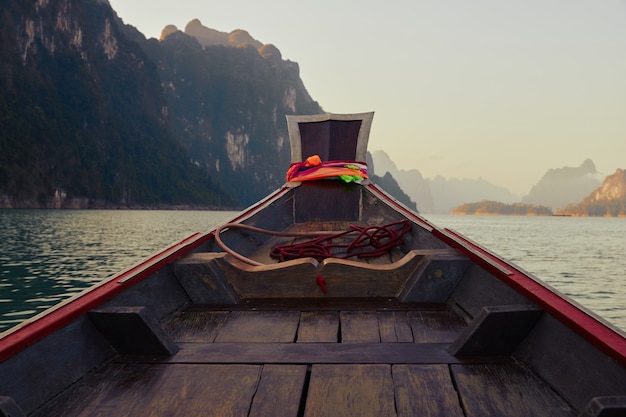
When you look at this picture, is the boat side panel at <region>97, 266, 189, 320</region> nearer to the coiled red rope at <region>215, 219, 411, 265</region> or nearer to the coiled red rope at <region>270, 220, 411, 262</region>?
the coiled red rope at <region>215, 219, 411, 265</region>

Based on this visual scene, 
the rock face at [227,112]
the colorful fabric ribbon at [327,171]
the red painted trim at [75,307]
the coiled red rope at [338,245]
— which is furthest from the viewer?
the rock face at [227,112]

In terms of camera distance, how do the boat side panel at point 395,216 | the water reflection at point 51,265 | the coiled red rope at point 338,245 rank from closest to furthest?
the coiled red rope at point 338,245
the boat side panel at point 395,216
the water reflection at point 51,265

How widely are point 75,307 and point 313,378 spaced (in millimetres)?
1091

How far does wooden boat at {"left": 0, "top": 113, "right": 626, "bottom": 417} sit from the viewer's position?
1554 mm

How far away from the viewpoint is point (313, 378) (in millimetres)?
1727

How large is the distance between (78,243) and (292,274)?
24.4 m

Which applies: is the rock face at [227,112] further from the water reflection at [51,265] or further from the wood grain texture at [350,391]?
the wood grain texture at [350,391]

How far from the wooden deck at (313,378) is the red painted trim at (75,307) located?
0.84 feet

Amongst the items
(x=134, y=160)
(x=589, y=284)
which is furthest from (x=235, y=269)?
(x=134, y=160)

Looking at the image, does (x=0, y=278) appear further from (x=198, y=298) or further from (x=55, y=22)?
(x=55, y=22)

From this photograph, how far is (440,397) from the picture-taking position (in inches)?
63.1

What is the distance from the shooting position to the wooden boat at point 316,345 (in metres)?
1.55

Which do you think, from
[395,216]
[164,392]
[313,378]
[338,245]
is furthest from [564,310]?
[395,216]

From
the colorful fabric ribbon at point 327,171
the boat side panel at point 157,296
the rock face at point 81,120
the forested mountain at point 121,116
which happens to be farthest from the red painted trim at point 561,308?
the forested mountain at point 121,116
